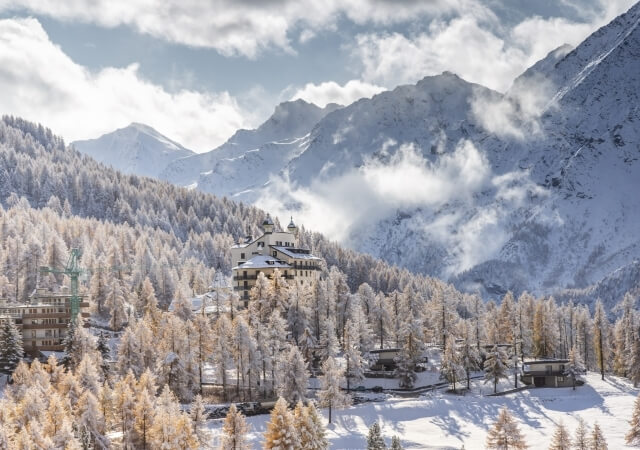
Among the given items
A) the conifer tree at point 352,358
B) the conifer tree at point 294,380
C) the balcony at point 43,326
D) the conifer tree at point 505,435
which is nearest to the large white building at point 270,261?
the conifer tree at point 352,358

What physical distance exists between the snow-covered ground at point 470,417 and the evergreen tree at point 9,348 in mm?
33177

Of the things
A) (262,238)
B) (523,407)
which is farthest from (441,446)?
(262,238)

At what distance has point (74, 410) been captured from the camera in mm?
87625

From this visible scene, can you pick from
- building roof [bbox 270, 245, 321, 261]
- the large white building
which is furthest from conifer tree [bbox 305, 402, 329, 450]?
building roof [bbox 270, 245, 321, 261]

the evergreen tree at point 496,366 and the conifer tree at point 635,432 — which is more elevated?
the evergreen tree at point 496,366

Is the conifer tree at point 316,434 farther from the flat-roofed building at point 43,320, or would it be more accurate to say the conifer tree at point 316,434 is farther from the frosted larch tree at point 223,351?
the flat-roofed building at point 43,320

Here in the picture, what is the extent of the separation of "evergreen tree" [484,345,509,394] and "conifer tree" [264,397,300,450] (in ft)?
153

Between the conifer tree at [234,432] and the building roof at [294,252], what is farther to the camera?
the building roof at [294,252]

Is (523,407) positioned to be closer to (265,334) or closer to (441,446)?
(441,446)

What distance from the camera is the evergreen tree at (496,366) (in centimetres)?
11694

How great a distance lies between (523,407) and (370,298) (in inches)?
1575

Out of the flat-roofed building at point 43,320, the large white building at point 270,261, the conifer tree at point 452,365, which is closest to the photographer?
the conifer tree at point 452,365

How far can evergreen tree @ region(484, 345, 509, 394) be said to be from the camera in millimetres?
116938

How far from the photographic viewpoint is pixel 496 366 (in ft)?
384
